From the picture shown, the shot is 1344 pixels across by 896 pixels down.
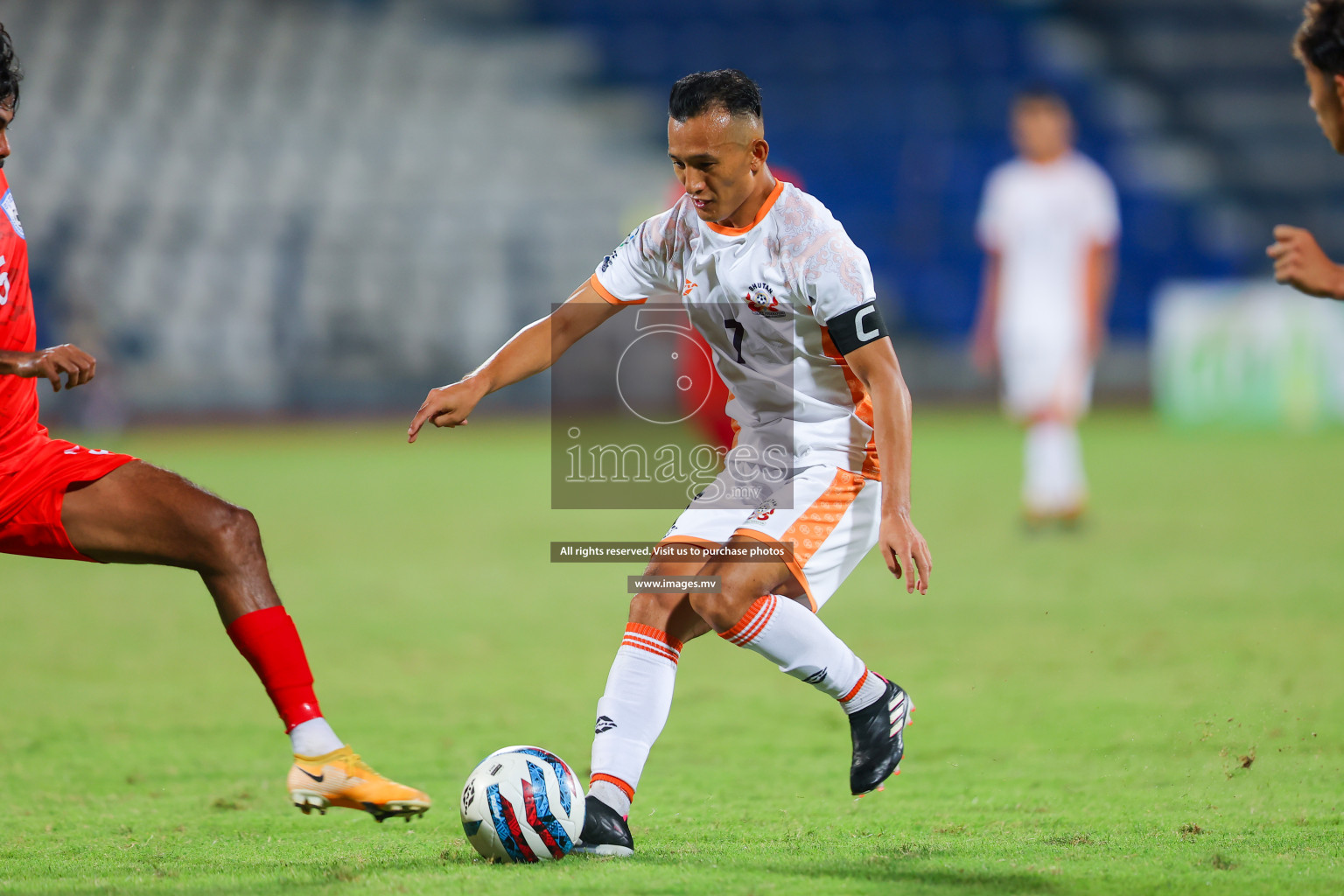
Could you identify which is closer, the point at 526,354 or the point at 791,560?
the point at 791,560

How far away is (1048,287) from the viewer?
1011 cm

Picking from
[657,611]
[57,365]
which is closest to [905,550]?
[657,611]

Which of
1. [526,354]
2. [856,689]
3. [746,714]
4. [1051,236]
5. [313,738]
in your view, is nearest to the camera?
[313,738]

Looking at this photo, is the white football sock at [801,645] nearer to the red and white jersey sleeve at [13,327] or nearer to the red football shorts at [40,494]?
the red football shorts at [40,494]

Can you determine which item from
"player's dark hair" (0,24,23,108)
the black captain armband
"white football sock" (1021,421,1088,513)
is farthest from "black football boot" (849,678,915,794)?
"white football sock" (1021,421,1088,513)

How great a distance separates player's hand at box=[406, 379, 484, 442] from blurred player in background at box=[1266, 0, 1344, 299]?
203 cm

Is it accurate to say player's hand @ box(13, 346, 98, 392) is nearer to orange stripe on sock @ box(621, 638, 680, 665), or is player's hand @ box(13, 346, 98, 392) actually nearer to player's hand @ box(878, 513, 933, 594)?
orange stripe on sock @ box(621, 638, 680, 665)

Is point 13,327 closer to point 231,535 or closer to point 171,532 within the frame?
point 171,532

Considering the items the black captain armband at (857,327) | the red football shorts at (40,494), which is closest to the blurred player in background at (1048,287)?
the black captain armband at (857,327)

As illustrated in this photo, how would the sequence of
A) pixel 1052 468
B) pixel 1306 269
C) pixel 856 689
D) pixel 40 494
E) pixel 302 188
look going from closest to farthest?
1. pixel 1306 269
2. pixel 40 494
3. pixel 856 689
4. pixel 1052 468
5. pixel 302 188

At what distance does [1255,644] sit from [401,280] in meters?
15.4

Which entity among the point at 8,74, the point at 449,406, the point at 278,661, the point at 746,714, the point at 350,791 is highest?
the point at 8,74

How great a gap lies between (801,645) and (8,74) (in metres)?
2.49

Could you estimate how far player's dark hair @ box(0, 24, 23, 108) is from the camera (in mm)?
3678
